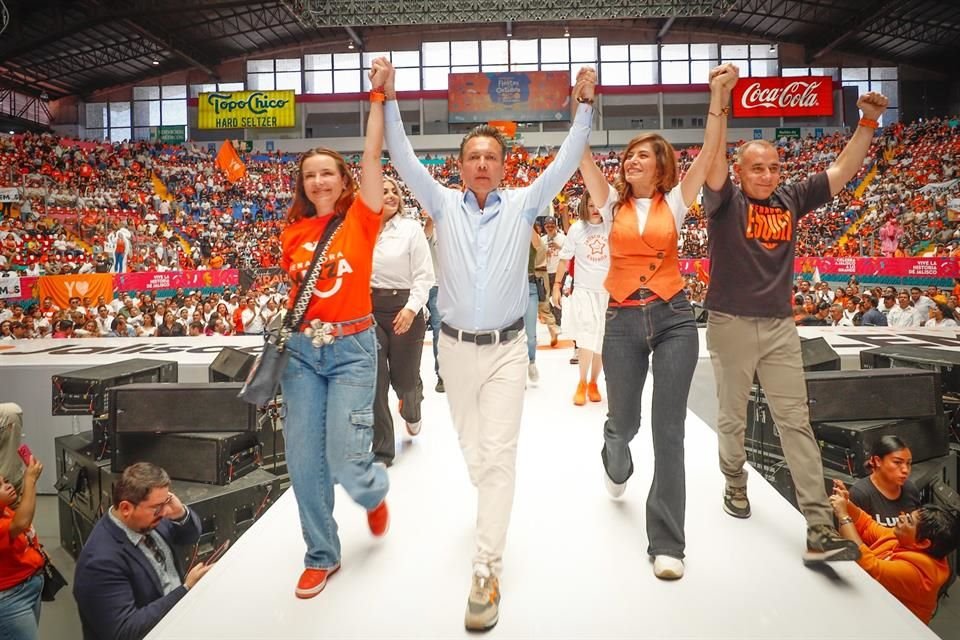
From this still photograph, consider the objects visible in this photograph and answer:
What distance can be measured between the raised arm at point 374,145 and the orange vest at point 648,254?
924mm

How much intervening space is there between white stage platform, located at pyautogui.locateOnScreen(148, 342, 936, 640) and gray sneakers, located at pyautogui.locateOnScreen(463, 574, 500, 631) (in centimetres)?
4

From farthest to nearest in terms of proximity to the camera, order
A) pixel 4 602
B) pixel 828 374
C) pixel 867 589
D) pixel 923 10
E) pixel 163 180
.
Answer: pixel 163 180, pixel 923 10, pixel 828 374, pixel 4 602, pixel 867 589

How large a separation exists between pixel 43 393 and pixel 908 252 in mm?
17528

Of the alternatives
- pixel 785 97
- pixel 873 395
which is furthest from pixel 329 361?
pixel 785 97

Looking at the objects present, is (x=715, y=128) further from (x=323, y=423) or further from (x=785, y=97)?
(x=785, y=97)

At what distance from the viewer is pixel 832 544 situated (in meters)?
2.16

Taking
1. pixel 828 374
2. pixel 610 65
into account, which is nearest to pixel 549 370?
pixel 828 374

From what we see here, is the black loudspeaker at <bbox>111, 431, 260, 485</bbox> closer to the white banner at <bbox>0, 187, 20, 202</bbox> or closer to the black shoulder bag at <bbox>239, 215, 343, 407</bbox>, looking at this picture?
the black shoulder bag at <bbox>239, 215, 343, 407</bbox>

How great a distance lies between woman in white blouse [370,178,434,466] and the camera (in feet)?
11.0

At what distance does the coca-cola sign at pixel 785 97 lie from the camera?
2769cm

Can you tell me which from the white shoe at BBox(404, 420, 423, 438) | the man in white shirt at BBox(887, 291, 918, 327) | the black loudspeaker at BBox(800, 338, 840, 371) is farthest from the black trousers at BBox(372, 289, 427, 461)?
the man in white shirt at BBox(887, 291, 918, 327)

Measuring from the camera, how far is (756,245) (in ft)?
8.13

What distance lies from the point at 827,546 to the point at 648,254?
120 cm

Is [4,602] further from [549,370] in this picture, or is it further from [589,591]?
[549,370]
